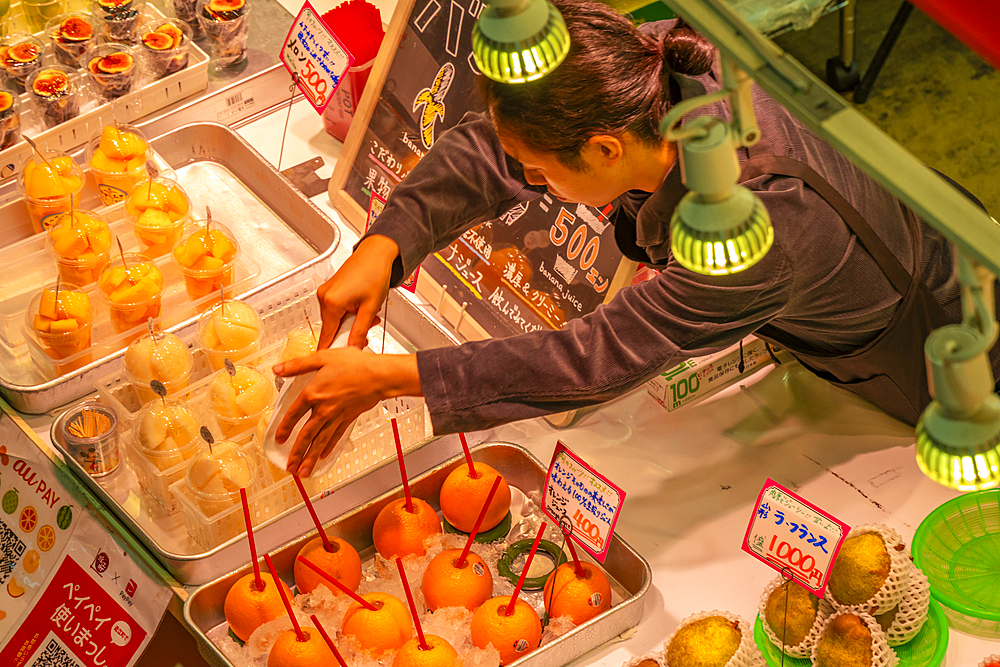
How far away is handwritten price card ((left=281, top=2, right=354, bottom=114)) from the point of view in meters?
2.76

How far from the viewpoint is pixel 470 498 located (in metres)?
2.12

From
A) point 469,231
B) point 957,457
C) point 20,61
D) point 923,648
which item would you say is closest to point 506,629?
point 923,648

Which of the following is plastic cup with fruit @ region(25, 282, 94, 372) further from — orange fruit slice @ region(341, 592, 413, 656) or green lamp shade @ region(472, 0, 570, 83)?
green lamp shade @ region(472, 0, 570, 83)

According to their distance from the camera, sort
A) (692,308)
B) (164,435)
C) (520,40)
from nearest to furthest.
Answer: (520,40), (692,308), (164,435)

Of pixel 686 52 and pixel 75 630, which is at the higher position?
pixel 686 52

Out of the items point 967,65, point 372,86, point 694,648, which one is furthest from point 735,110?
point 967,65

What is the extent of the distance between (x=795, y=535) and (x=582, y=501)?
15.2 inches

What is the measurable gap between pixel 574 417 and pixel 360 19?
53.6 inches

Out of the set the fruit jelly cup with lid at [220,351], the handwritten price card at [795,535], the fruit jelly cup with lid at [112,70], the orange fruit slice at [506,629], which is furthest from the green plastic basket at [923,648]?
the fruit jelly cup with lid at [112,70]

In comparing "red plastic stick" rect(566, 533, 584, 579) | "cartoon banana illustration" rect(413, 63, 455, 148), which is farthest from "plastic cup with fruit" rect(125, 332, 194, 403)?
"red plastic stick" rect(566, 533, 584, 579)

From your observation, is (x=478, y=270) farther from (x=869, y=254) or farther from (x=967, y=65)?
(x=967, y=65)

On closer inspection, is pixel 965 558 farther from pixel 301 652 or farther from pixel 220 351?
pixel 220 351

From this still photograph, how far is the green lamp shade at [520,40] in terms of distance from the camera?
1350 millimetres

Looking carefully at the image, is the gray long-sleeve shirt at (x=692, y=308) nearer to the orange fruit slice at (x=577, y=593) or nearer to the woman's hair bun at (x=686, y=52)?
the woman's hair bun at (x=686, y=52)
